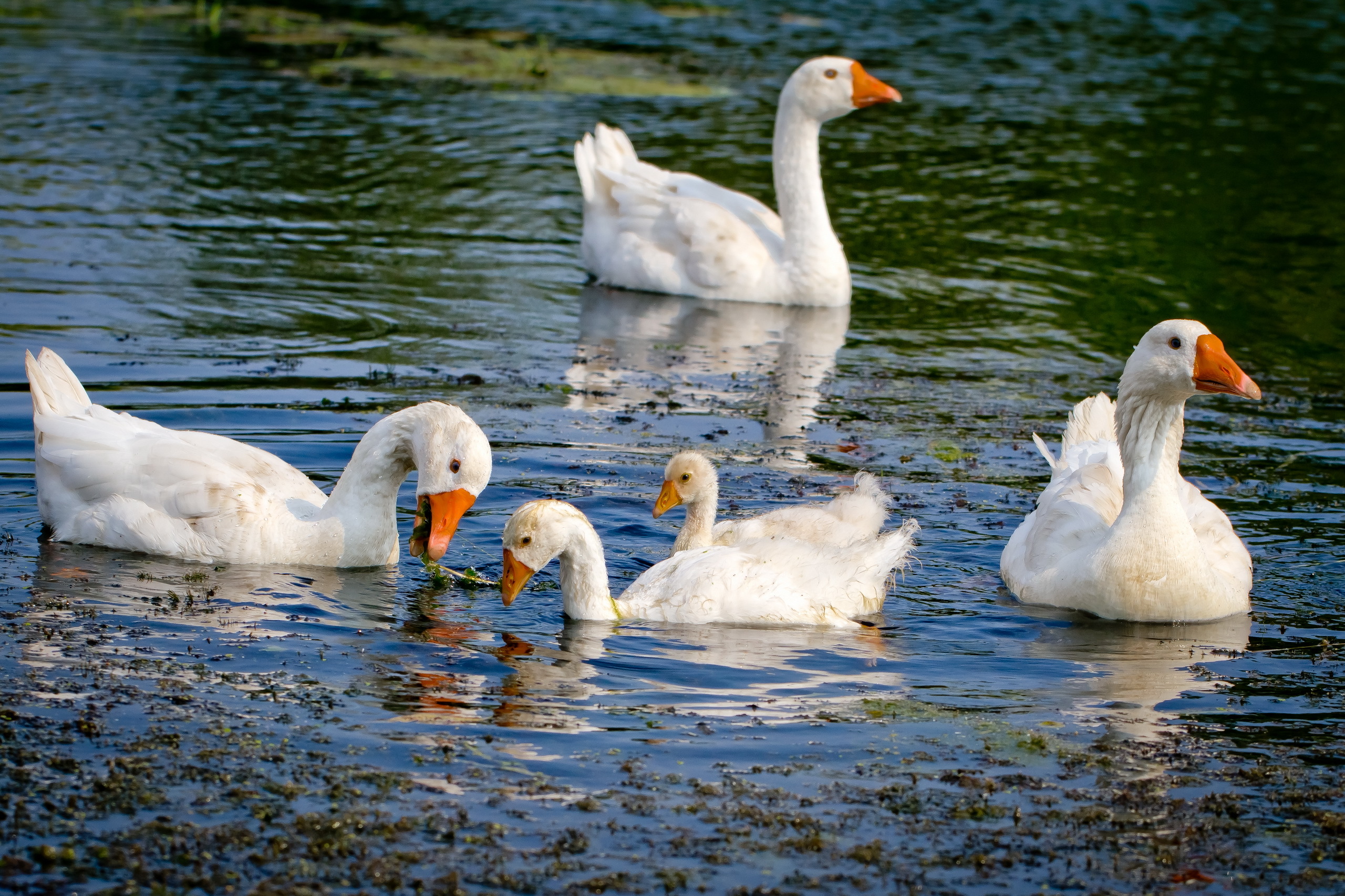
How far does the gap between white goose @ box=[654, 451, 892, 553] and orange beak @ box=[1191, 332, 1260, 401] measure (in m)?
1.87

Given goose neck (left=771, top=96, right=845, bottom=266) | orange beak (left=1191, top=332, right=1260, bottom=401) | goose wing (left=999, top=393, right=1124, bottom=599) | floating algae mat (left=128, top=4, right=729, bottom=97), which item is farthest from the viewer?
floating algae mat (left=128, top=4, right=729, bottom=97)

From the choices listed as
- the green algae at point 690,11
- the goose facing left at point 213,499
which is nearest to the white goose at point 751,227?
the goose facing left at point 213,499

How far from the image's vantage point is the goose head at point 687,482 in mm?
8938

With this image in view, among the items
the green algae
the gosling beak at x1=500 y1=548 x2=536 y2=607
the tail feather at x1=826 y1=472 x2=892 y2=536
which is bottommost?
the gosling beak at x1=500 y1=548 x2=536 y2=607

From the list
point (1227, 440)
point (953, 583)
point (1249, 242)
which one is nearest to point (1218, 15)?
point (1249, 242)

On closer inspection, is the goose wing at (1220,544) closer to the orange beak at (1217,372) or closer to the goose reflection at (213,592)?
the orange beak at (1217,372)

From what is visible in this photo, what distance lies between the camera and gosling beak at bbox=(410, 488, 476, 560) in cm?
817

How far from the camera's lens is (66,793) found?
576cm

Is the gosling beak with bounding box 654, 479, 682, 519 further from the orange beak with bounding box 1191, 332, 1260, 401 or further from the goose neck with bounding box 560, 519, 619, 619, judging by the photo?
the orange beak with bounding box 1191, 332, 1260, 401

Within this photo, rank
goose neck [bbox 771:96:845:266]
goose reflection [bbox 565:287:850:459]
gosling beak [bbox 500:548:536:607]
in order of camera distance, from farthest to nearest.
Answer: goose neck [bbox 771:96:845:266] < goose reflection [bbox 565:287:850:459] < gosling beak [bbox 500:548:536:607]

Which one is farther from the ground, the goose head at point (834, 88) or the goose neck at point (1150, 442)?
the goose head at point (834, 88)

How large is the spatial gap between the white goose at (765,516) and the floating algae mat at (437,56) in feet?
54.8

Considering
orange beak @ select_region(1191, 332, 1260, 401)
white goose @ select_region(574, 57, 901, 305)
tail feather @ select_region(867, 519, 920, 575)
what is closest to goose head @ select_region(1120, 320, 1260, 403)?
orange beak @ select_region(1191, 332, 1260, 401)

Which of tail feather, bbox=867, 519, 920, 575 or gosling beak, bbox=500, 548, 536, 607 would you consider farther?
tail feather, bbox=867, 519, 920, 575
